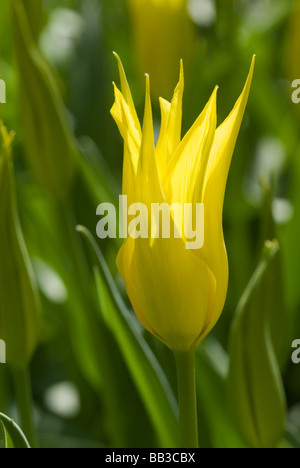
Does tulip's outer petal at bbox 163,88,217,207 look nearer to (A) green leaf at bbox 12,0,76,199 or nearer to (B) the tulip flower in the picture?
(B) the tulip flower

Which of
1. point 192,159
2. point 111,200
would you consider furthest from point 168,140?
point 111,200

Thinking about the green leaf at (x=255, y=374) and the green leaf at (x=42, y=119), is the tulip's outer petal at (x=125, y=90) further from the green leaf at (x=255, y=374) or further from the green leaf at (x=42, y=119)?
the green leaf at (x=42, y=119)

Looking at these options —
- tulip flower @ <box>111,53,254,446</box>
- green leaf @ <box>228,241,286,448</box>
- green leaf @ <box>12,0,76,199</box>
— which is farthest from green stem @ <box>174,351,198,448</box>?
green leaf @ <box>12,0,76,199</box>

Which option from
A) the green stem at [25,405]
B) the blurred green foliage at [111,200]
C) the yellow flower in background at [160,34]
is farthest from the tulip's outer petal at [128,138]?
the yellow flower in background at [160,34]

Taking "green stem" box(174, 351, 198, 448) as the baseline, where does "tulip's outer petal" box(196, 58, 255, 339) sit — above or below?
above

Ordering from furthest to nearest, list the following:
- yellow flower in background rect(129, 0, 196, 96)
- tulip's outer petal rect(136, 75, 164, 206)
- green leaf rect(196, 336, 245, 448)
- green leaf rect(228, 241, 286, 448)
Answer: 1. yellow flower in background rect(129, 0, 196, 96)
2. green leaf rect(196, 336, 245, 448)
3. green leaf rect(228, 241, 286, 448)
4. tulip's outer petal rect(136, 75, 164, 206)
